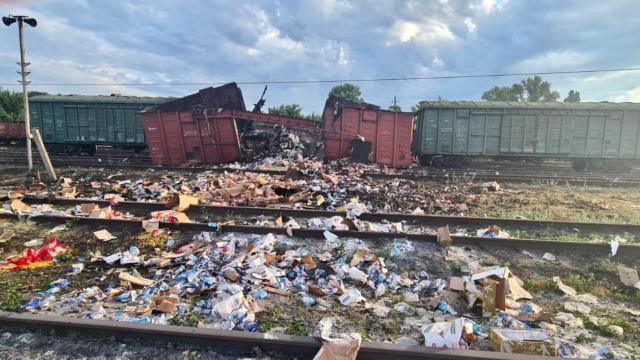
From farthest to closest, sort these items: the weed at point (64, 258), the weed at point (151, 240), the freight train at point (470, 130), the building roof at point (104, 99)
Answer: the building roof at point (104, 99) < the freight train at point (470, 130) < the weed at point (151, 240) < the weed at point (64, 258)

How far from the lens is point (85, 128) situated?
65.2 ft

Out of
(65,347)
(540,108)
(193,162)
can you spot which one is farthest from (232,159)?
(540,108)

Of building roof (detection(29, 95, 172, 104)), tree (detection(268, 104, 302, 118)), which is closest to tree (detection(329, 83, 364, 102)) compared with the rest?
tree (detection(268, 104, 302, 118))

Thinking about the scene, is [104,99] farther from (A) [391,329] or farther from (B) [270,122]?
(A) [391,329]

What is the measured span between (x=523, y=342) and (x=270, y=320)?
2214 millimetres

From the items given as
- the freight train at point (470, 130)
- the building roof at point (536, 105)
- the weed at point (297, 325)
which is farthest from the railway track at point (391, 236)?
the building roof at point (536, 105)

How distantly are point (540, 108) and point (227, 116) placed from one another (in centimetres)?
1379

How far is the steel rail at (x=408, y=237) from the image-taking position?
208 inches

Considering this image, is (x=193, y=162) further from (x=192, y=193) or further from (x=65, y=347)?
(x=65, y=347)

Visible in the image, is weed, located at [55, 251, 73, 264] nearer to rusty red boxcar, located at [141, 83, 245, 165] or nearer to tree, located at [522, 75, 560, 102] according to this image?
rusty red boxcar, located at [141, 83, 245, 165]

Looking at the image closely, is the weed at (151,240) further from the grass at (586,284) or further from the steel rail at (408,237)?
the grass at (586,284)

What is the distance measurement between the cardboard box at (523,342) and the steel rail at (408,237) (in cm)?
250

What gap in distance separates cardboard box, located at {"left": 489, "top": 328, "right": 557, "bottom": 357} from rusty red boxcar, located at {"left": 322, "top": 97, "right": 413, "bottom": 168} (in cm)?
1220

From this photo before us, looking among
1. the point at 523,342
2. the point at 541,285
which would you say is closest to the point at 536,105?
the point at 541,285
